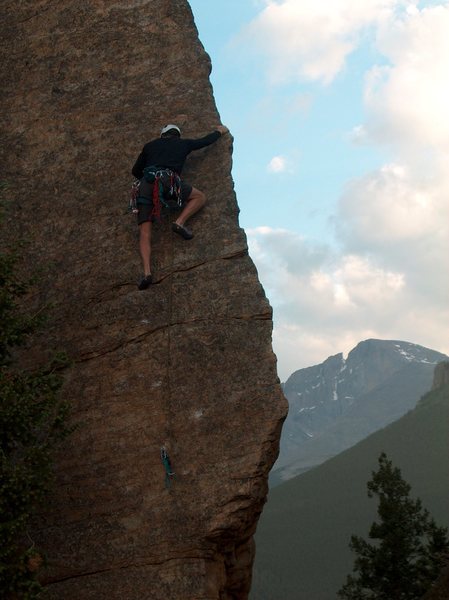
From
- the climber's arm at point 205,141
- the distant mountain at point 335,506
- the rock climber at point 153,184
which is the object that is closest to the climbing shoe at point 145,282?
the rock climber at point 153,184

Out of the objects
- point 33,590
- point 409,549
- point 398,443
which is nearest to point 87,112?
point 33,590

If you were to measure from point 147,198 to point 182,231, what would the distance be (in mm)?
818

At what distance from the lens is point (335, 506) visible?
5241 inches

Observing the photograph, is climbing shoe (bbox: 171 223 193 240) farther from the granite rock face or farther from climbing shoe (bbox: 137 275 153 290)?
climbing shoe (bbox: 137 275 153 290)

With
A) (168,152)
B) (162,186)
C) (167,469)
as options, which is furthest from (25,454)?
(168,152)

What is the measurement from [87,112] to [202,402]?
19.7 ft

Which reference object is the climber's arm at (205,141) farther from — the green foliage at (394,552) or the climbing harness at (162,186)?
the green foliage at (394,552)

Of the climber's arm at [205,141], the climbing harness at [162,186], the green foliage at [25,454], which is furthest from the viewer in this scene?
the climber's arm at [205,141]

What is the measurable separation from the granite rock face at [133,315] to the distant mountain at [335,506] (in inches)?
3591

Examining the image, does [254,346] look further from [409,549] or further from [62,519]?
[409,549]

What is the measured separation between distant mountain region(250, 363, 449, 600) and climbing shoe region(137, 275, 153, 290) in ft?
300

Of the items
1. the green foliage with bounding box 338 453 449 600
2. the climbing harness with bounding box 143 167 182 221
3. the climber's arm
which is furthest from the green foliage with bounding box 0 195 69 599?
the green foliage with bounding box 338 453 449 600

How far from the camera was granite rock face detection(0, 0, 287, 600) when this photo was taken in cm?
1063

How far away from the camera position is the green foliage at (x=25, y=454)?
884cm
